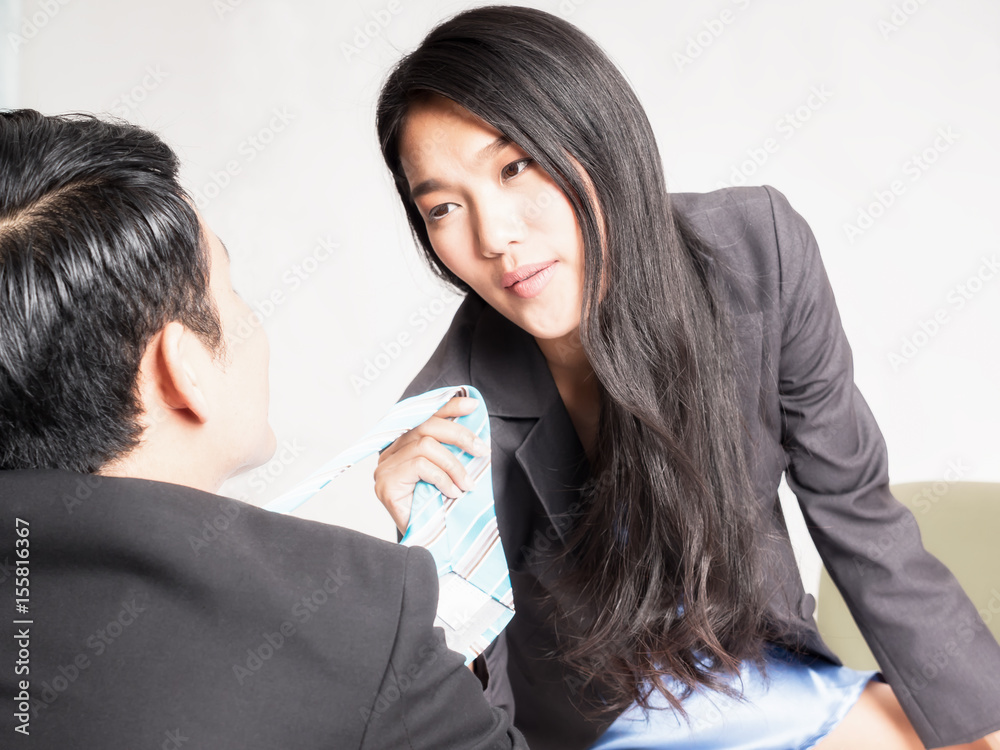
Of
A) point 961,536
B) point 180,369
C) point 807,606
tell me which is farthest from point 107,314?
point 961,536

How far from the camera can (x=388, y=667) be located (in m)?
0.73

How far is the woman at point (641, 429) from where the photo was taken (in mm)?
1174

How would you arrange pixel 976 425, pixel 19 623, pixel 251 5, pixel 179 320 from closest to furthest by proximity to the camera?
pixel 19 623 < pixel 179 320 < pixel 976 425 < pixel 251 5

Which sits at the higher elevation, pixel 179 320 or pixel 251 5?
pixel 251 5

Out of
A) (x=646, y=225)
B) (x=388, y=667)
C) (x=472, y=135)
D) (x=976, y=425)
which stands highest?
(x=472, y=135)

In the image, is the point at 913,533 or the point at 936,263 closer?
the point at 913,533

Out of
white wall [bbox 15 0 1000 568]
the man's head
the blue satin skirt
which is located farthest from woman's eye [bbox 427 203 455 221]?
white wall [bbox 15 0 1000 568]

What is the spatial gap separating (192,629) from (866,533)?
3.36ft

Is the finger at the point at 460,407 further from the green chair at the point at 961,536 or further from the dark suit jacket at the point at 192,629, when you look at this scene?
the green chair at the point at 961,536

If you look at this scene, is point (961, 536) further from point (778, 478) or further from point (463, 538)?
point (463, 538)

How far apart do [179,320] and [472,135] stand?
0.50 metres

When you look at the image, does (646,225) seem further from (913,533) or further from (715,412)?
(913,533)

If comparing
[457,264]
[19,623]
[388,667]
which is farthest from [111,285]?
[457,264]

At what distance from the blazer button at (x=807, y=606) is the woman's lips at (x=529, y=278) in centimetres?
78
